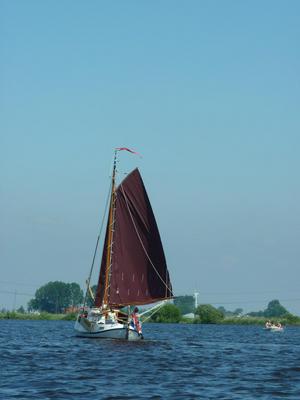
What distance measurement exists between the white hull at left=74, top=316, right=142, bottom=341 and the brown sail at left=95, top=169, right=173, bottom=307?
7.19 feet

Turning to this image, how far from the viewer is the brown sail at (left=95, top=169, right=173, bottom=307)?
74062 millimetres

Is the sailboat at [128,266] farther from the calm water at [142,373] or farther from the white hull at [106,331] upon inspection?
the calm water at [142,373]

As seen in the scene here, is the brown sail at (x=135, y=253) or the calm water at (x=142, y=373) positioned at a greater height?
the brown sail at (x=135, y=253)

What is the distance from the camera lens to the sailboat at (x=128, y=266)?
243ft

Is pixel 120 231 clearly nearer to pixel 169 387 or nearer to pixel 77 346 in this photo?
pixel 77 346

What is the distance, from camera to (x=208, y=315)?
193 metres

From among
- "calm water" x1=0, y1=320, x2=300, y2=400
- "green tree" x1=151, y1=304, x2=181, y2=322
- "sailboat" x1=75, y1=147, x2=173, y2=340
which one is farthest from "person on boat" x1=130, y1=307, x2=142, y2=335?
→ "green tree" x1=151, y1=304, x2=181, y2=322

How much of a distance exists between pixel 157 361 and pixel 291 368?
26.1ft

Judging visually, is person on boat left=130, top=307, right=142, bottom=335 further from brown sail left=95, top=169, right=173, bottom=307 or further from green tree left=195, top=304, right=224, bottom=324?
green tree left=195, top=304, right=224, bottom=324

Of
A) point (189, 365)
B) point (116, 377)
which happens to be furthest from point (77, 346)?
point (116, 377)

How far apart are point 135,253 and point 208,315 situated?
120 metres

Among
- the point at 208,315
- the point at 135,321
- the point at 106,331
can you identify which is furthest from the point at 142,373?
the point at 208,315

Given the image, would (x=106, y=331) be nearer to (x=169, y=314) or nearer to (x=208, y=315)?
(x=169, y=314)

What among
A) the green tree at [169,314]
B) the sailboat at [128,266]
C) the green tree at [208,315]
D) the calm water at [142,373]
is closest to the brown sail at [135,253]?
the sailboat at [128,266]
